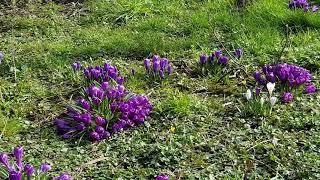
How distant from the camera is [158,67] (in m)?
5.12

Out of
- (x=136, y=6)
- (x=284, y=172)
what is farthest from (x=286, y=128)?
(x=136, y=6)

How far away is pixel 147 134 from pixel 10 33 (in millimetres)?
2980

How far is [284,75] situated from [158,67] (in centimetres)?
111

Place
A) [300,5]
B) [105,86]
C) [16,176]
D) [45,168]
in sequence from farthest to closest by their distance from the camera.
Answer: [300,5] < [105,86] < [45,168] < [16,176]

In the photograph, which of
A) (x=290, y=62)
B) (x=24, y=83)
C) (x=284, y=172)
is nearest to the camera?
(x=284, y=172)

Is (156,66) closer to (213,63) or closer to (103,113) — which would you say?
(213,63)

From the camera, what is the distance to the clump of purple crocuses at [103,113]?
429cm

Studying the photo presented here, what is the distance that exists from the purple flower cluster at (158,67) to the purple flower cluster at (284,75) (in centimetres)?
80

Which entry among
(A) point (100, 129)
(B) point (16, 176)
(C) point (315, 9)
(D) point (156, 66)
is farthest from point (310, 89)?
(B) point (16, 176)

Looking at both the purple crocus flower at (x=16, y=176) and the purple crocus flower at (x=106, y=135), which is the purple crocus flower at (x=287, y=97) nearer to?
the purple crocus flower at (x=106, y=135)

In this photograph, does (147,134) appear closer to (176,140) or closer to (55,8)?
(176,140)

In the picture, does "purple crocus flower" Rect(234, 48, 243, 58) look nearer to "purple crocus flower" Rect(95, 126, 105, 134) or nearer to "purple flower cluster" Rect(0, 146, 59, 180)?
"purple crocus flower" Rect(95, 126, 105, 134)

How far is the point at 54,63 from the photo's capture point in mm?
5680

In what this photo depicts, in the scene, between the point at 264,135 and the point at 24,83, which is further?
the point at 24,83
